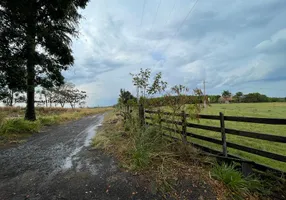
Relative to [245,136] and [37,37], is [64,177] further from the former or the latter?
[37,37]

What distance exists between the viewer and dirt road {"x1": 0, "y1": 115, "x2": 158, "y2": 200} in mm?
3049

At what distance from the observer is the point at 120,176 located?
367 centimetres

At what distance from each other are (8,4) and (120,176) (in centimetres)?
671

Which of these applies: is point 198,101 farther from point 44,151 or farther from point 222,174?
point 44,151

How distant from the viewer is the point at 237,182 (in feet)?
10.4

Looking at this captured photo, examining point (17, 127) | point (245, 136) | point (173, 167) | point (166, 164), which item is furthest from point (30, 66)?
point (245, 136)

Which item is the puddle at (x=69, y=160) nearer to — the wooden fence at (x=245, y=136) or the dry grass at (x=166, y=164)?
the dry grass at (x=166, y=164)

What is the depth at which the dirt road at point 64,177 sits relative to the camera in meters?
3.05

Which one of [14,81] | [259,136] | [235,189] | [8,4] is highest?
[8,4]

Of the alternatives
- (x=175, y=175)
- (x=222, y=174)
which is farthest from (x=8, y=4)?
(x=222, y=174)

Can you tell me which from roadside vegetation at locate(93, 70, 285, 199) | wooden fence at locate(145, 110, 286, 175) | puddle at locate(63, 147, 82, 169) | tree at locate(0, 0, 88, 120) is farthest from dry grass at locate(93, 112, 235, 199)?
tree at locate(0, 0, 88, 120)

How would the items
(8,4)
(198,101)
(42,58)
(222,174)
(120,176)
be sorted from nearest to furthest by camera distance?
(222,174) < (120,176) < (198,101) < (8,4) < (42,58)

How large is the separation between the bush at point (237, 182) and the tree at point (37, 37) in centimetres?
772

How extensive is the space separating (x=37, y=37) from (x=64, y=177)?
28.4 ft
